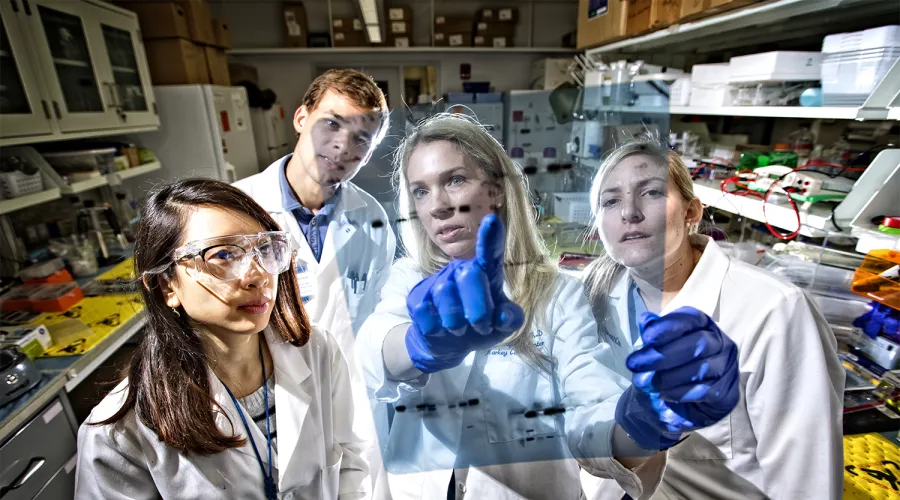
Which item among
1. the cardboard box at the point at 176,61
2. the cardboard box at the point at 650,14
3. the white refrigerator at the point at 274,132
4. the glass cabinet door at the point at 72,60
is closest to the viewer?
the white refrigerator at the point at 274,132

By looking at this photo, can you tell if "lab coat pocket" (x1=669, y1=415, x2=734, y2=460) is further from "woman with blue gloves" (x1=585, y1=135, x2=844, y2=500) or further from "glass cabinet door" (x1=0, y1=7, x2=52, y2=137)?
"glass cabinet door" (x1=0, y1=7, x2=52, y2=137)

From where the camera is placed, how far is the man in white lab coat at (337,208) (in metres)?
0.87

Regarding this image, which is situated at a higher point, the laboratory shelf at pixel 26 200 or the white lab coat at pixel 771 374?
the laboratory shelf at pixel 26 200

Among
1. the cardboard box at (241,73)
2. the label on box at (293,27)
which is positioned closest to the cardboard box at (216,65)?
the cardboard box at (241,73)

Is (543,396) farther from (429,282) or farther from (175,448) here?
(175,448)

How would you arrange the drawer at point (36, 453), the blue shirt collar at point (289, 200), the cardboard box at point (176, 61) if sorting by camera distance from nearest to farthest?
the blue shirt collar at point (289, 200) < the drawer at point (36, 453) < the cardboard box at point (176, 61)

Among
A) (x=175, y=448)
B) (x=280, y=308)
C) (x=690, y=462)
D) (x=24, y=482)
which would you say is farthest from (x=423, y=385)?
(x=24, y=482)

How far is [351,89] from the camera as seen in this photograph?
883 millimetres

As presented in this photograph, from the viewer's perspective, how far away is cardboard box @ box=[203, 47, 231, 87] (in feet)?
8.53

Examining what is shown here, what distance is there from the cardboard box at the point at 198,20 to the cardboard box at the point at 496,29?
184cm

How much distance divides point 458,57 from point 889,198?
164cm

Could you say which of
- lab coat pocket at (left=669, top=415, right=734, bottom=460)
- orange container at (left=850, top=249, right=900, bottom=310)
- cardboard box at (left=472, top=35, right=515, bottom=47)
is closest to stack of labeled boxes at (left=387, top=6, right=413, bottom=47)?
cardboard box at (left=472, top=35, right=515, bottom=47)

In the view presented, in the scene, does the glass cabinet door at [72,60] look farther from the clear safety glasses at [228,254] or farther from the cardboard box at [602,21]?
the cardboard box at [602,21]

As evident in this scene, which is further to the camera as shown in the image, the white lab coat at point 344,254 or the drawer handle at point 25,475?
the drawer handle at point 25,475
